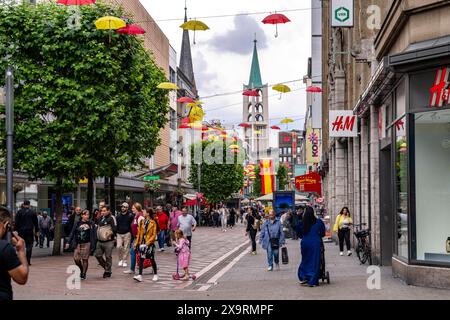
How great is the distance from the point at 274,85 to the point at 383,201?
9.47 meters

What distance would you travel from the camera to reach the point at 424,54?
14516mm

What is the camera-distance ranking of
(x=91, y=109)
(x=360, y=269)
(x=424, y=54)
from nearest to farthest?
(x=424, y=54)
(x=360, y=269)
(x=91, y=109)

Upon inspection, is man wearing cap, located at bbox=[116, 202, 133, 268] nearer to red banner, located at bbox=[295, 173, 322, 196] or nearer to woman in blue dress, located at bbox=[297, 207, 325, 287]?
woman in blue dress, located at bbox=[297, 207, 325, 287]

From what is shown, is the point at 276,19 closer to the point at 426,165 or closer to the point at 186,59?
the point at 426,165

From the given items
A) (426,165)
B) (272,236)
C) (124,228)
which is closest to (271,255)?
(272,236)

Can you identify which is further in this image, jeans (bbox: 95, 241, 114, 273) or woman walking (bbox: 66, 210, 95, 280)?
jeans (bbox: 95, 241, 114, 273)

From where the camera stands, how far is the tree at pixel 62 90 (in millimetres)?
27375

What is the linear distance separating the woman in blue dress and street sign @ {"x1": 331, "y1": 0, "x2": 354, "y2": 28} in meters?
9.24

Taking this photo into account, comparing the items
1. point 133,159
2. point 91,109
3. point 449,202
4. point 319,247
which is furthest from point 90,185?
point 449,202

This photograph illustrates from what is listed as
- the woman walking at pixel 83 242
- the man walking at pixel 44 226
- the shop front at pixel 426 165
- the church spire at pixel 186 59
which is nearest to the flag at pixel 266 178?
the church spire at pixel 186 59

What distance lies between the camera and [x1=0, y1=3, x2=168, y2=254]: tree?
89.8ft

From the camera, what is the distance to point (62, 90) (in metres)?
27.4

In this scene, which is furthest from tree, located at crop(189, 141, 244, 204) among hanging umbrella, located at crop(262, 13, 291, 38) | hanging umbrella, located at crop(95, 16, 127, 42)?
hanging umbrella, located at crop(95, 16, 127, 42)

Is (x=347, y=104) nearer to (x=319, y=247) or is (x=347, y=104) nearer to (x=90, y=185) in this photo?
(x=90, y=185)
